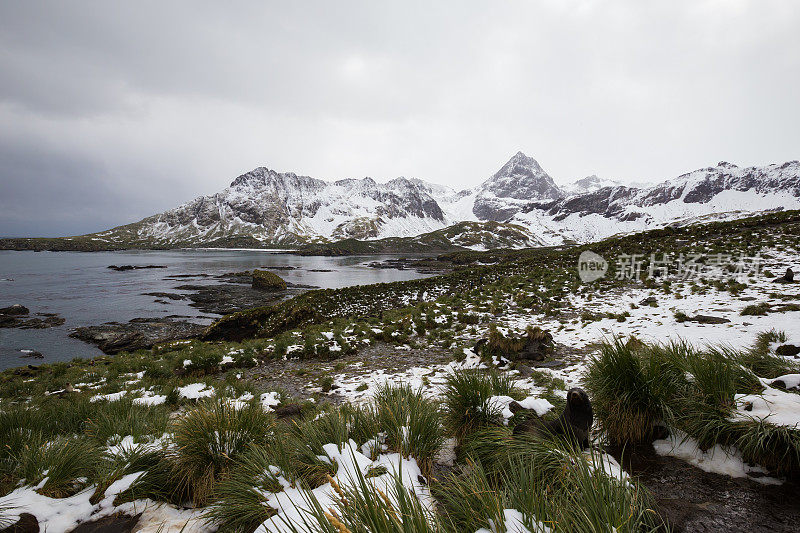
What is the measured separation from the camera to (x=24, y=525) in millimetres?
2535

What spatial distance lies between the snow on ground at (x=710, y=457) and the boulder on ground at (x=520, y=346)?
5612 mm

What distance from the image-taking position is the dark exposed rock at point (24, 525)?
8.22 feet

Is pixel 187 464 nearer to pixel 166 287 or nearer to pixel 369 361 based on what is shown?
pixel 369 361

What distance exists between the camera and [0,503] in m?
2.63

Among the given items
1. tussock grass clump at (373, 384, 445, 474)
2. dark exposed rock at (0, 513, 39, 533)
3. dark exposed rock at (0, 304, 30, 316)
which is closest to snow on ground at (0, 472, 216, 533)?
dark exposed rock at (0, 513, 39, 533)

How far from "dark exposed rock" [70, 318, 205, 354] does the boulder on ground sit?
19.3 meters

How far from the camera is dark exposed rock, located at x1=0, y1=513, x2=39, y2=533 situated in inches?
98.6

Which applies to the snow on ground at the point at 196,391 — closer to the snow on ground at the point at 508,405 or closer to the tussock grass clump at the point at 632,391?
the snow on ground at the point at 508,405

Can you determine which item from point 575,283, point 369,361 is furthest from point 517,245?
point 369,361

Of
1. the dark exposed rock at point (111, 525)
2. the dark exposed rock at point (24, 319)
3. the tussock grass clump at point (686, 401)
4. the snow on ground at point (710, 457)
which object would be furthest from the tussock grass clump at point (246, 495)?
the dark exposed rock at point (24, 319)

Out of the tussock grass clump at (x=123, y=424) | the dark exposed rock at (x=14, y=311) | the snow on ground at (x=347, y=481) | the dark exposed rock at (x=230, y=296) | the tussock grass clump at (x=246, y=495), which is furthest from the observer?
the dark exposed rock at (x=230, y=296)

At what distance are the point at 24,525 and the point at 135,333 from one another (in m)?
22.8

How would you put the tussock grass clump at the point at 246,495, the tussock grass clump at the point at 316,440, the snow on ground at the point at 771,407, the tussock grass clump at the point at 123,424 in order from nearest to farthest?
1. the tussock grass clump at the point at 246,495
2. the snow on ground at the point at 771,407
3. the tussock grass clump at the point at 316,440
4. the tussock grass clump at the point at 123,424

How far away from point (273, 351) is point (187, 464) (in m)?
8.89
